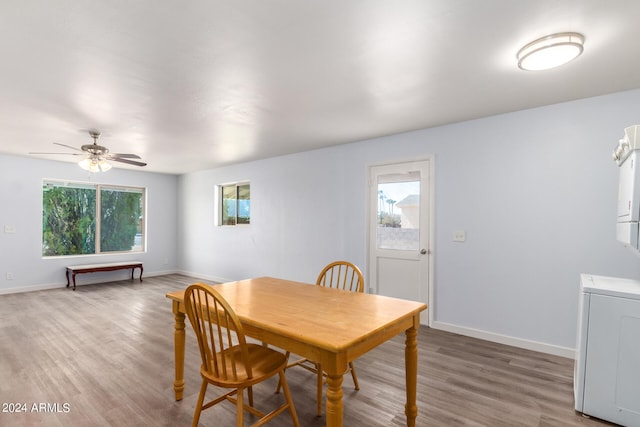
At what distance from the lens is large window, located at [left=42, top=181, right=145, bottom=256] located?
598 centimetres

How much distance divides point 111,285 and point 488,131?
675cm

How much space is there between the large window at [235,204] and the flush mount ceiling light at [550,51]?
4882 mm

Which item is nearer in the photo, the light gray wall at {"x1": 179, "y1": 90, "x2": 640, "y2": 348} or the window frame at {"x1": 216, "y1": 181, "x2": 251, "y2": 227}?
the light gray wall at {"x1": 179, "y1": 90, "x2": 640, "y2": 348}

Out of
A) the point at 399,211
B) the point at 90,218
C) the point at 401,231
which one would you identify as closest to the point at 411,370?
the point at 401,231

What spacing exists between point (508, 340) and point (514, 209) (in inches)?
51.3

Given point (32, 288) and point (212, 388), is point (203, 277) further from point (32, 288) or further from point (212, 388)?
point (212, 388)

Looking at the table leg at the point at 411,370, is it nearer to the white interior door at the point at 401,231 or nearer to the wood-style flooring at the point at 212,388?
the wood-style flooring at the point at 212,388

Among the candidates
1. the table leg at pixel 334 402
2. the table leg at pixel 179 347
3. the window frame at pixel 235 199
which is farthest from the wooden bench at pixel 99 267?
the table leg at pixel 334 402

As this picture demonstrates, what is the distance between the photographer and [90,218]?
21.1 ft

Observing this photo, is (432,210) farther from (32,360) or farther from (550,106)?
(32,360)

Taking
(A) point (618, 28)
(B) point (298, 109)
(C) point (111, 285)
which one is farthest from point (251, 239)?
(A) point (618, 28)

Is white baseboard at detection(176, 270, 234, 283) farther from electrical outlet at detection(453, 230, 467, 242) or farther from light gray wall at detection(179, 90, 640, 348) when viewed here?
electrical outlet at detection(453, 230, 467, 242)

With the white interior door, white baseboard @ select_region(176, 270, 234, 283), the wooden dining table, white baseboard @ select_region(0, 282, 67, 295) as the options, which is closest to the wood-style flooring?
the wooden dining table

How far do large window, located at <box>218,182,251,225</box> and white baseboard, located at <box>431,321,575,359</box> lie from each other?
3.86 metres
